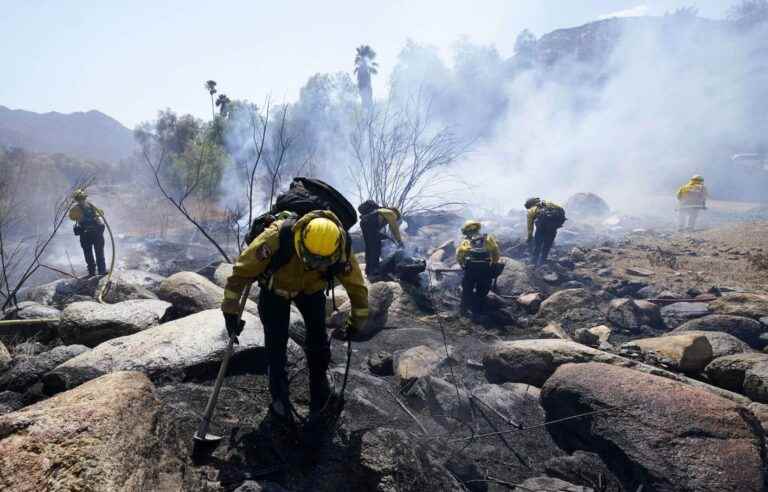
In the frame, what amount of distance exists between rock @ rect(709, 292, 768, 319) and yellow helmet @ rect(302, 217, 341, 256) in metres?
5.50

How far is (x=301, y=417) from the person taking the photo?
281 cm

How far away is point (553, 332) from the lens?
5227mm

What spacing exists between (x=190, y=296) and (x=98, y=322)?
34.9 inches

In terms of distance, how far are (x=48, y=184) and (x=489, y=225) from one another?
773 inches

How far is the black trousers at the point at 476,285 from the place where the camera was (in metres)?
6.10

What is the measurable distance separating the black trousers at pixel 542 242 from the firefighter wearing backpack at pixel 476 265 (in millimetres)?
2650

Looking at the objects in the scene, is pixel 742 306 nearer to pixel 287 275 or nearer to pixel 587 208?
pixel 287 275

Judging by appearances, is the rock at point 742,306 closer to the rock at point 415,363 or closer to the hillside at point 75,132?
the rock at point 415,363

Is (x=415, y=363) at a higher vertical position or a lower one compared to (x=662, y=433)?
lower

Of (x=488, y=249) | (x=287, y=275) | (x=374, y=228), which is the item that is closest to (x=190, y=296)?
(x=287, y=275)

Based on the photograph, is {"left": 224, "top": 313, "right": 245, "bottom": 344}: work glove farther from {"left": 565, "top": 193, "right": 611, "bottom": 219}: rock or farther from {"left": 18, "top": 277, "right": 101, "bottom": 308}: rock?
{"left": 565, "top": 193, "right": 611, "bottom": 219}: rock

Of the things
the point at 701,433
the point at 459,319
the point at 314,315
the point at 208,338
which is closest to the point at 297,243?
the point at 314,315

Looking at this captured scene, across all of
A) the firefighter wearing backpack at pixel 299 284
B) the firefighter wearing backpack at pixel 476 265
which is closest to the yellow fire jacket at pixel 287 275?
the firefighter wearing backpack at pixel 299 284

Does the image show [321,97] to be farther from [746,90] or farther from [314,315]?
[314,315]
